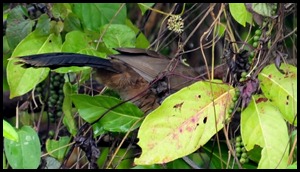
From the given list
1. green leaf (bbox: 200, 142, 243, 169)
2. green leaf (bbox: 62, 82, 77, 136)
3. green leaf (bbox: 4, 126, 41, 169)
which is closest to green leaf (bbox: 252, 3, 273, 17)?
green leaf (bbox: 200, 142, 243, 169)

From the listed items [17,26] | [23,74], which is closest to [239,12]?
[23,74]

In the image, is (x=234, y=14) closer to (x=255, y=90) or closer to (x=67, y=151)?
(x=255, y=90)

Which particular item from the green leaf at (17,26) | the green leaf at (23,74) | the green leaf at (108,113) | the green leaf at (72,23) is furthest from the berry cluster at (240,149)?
the green leaf at (17,26)

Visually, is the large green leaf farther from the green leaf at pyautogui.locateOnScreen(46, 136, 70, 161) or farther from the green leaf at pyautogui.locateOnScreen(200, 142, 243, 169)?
the green leaf at pyautogui.locateOnScreen(46, 136, 70, 161)

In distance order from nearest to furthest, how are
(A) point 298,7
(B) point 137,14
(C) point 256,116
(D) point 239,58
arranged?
(C) point 256,116 → (D) point 239,58 → (A) point 298,7 → (B) point 137,14

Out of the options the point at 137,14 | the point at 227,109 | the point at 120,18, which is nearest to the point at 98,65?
the point at 120,18

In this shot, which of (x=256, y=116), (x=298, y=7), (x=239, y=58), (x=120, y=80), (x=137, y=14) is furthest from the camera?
(x=137, y=14)
